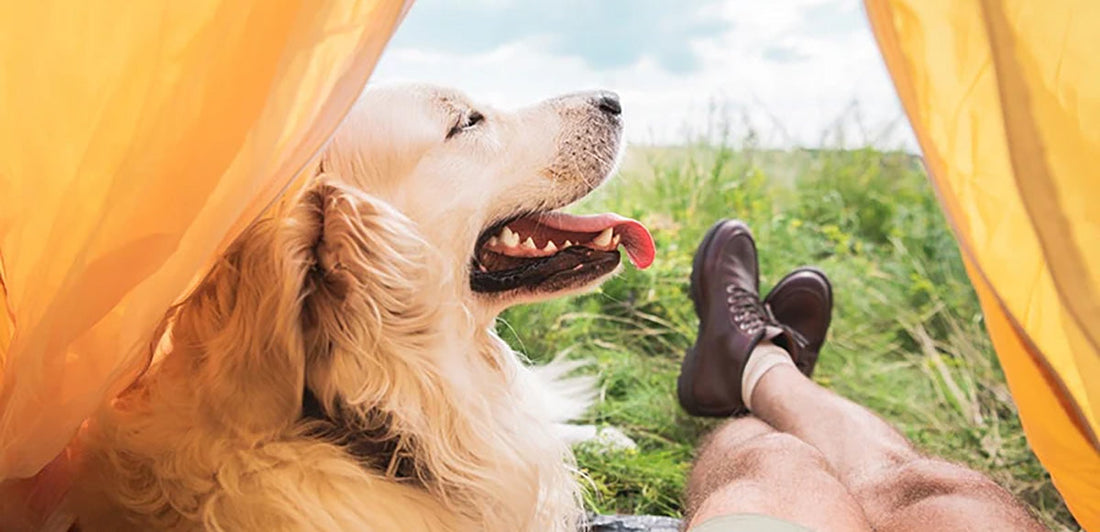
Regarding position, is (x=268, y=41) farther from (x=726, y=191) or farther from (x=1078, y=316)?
(x=726, y=191)

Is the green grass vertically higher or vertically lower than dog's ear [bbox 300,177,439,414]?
lower

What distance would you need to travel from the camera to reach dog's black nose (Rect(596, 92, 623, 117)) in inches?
56.4

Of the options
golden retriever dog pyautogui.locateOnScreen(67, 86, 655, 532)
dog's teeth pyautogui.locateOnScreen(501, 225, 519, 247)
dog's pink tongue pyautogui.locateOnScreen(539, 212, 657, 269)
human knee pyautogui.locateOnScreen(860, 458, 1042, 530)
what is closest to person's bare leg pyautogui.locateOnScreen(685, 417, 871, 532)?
human knee pyautogui.locateOnScreen(860, 458, 1042, 530)

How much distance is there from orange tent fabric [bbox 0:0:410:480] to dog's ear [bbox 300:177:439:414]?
180mm

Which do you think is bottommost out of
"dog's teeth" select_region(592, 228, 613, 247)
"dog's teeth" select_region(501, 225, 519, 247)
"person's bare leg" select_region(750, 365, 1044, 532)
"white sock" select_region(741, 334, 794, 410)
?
"white sock" select_region(741, 334, 794, 410)

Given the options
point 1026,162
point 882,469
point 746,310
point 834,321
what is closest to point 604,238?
point 882,469

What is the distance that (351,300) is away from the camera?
3.57ft

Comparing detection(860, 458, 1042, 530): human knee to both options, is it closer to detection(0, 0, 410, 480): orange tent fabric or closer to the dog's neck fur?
the dog's neck fur

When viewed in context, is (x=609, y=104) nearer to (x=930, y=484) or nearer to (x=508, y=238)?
(x=508, y=238)

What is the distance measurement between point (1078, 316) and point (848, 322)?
1876 mm

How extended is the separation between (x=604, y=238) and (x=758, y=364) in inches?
27.4

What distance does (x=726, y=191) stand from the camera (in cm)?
307

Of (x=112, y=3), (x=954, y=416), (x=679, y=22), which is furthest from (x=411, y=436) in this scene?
(x=679, y=22)

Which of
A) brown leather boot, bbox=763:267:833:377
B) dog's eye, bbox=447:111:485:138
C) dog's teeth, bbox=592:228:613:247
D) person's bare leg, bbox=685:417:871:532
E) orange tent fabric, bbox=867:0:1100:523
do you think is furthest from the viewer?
brown leather boot, bbox=763:267:833:377
